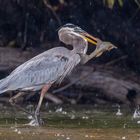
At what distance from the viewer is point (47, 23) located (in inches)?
525

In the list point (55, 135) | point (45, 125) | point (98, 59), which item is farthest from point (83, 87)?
point (55, 135)

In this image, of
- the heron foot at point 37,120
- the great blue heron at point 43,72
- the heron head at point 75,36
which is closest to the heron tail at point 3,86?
the great blue heron at point 43,72

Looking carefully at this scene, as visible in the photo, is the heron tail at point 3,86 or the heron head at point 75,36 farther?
the heron head at point 75,36

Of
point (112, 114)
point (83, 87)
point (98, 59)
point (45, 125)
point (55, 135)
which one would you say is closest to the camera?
point (55, 135)

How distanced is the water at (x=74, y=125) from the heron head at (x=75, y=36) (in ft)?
3.09

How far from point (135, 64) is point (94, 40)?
10.00 feet

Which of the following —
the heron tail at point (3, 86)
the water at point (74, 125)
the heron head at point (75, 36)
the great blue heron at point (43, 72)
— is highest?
the heron head at point (75, 36)

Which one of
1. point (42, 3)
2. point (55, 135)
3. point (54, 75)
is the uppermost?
point (42, 3)

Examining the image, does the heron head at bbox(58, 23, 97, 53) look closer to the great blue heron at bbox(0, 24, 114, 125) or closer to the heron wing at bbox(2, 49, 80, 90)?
the great blue heron at bbox(0, 24, 114, 125)

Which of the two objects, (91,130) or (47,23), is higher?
(47,23)

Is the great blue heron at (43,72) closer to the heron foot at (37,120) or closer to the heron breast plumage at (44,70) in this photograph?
the heron breast plumage at (44,70)

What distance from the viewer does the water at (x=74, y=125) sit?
810 cm

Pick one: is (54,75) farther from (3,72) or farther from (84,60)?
(3,72)

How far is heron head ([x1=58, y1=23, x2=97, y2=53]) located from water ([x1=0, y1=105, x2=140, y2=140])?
0.94 metres
